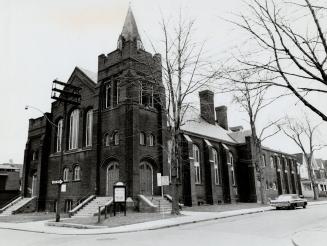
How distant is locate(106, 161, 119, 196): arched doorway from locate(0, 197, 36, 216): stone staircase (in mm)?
9719

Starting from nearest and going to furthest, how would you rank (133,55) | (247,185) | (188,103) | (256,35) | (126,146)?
1. (256,35)
2. (188,103)
3. (126,146)
4. (133,55)
5. (247,185)

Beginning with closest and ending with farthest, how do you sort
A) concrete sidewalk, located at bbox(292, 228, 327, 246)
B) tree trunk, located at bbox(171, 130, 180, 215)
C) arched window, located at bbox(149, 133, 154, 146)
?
concrete sidewalk, located at bbox(292, 228, 327, 246) → tree trunk, located at bbox(171, 130, 180, 215) → arched window, located at bbox(149, 133, 154, 146)

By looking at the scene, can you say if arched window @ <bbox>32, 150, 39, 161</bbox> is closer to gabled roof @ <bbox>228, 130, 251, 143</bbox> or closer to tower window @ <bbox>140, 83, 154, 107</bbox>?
tower window @ <bbox>140, 83, 154, 107</bbox>

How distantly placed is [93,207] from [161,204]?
16.7 feet

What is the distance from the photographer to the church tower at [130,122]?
2553 centimetres

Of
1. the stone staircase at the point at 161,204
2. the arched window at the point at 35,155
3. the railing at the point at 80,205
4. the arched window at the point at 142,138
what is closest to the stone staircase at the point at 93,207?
the railing at the point at 80,205

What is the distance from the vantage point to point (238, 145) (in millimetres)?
41719

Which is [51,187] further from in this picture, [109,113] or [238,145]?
[238,145]

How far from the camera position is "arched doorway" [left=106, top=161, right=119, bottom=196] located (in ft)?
87.0

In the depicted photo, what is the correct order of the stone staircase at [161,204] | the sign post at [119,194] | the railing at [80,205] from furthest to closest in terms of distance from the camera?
1. the stone staircase at [161,204]
2. the railing at [80,205]
3. the sign post at [119,194]

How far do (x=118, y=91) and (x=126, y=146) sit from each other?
17.2 feet

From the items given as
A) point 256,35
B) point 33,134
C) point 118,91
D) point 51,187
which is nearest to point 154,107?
point 118,91

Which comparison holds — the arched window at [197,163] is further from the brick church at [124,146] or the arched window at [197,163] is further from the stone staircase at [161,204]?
the stone staircase at [161,204]

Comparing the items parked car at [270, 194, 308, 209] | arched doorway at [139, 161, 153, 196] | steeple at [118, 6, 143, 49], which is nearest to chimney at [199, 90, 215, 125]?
steeple at [118, 6, 143, 49]
